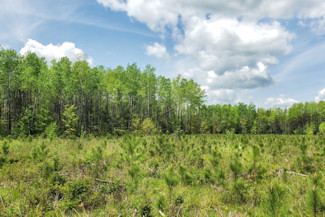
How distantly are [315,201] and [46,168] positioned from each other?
16.2ft

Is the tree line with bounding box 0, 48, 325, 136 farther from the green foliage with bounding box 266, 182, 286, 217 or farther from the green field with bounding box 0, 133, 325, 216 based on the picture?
the green foliage with bounding box 266, 182, 286, 217

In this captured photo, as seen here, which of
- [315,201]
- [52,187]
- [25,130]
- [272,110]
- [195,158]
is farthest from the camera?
[272,110]

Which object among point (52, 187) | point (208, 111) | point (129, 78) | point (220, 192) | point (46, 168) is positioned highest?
point (129, 78)

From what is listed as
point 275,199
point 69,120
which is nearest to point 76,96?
point 69,120

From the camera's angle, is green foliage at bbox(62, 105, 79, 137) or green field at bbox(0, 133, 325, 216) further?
green foliage at bbox(62, 105, 79, 137)

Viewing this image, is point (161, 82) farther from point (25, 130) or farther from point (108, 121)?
point (25, 130)

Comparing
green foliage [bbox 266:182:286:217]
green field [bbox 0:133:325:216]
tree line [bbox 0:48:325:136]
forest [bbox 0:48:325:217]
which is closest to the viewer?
green foliage [bbox 266:182:286:217]

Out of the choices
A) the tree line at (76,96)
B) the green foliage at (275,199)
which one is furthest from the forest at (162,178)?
the tree line at (76,96)

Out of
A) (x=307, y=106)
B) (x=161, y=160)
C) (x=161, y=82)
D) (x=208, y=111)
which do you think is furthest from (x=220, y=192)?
(x=307, y=106)

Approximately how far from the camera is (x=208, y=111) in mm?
61188

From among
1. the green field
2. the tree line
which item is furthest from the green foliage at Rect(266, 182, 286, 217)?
the tree line

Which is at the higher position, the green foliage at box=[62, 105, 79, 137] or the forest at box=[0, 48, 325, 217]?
the green foliage at box=[62, 105, 79, 137]

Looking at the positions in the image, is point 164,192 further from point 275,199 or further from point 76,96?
point 76,96

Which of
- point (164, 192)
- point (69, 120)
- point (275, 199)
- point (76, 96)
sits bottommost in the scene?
point (164, 192)
